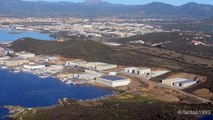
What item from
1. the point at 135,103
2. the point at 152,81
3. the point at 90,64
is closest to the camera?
the point at 135,103

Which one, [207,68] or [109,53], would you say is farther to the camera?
[109,53]

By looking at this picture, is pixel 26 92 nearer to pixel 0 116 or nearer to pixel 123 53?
pixel 0 116

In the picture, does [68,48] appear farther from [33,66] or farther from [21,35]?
[21,35]

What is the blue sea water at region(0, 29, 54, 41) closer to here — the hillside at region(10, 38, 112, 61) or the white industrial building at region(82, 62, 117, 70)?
the hillside at region(10, 38, 112, 61)

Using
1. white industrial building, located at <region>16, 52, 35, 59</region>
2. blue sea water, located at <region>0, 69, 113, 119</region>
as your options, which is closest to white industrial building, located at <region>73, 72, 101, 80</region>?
blue sea water, located at <region>0, 69, 113, 119</region>

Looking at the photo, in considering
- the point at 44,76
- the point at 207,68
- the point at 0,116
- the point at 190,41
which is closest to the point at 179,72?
the point at 207,68

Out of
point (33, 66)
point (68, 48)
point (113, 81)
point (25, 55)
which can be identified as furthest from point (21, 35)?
point (113, 81)
